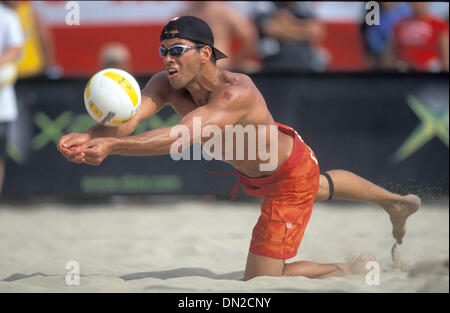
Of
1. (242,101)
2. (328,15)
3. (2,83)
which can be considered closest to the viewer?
(242,101)

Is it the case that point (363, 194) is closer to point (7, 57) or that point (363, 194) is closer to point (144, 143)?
point (144, 143)

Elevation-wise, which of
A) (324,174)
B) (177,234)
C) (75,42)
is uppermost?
(75,42)

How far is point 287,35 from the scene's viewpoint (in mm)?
7641

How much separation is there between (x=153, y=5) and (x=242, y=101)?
5.68 meters

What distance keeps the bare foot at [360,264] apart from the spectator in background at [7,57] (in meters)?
3.77

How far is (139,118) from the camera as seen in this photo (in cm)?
396

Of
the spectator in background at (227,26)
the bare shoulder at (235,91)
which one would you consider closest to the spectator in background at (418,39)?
the spectator in background at (227,26)

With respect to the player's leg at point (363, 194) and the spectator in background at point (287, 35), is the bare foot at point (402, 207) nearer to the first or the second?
the player's leg at point (363, 194)

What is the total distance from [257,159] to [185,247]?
162 cm

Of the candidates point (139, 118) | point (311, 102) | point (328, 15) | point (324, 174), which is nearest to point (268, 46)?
point (311, 102)

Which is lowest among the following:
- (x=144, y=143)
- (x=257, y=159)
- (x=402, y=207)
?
(x=402, y=207)

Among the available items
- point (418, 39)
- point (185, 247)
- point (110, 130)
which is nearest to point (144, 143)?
point (110, 130)

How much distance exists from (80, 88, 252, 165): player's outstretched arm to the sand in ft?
2.71

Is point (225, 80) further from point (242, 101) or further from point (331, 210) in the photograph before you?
point (331, 210)
